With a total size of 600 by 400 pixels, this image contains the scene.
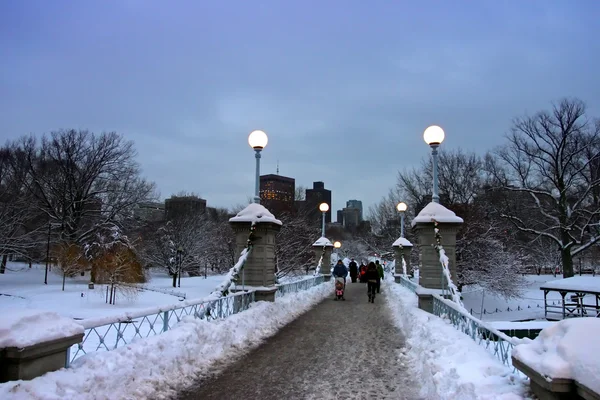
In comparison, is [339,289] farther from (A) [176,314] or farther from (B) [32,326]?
(B) [32,326]

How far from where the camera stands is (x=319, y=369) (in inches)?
272

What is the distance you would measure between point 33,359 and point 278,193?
4680cm

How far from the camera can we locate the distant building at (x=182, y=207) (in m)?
59.3

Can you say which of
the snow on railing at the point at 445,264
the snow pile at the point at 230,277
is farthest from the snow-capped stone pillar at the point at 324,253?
the snow on railing at the point at 445,264

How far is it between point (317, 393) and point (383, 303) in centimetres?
1163

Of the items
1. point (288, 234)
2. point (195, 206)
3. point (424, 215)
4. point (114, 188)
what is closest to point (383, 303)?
point (424, 215)

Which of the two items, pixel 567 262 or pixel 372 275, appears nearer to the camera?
pixel 372 275

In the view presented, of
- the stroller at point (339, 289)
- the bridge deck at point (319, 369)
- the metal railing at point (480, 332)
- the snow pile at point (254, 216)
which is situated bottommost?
the bridge deck at point (319, 369)

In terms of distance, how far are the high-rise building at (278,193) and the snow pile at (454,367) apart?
32.1 m

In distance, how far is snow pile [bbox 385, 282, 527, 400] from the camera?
4.33m

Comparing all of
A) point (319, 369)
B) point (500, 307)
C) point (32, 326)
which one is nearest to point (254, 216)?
point (319, 369)

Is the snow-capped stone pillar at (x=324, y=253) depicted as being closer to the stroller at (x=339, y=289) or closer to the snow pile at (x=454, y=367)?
the stroller at (x=339, y=289)

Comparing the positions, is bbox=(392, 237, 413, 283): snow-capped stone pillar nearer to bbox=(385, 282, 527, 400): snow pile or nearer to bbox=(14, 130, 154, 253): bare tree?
bbox=(385, 282, 527, 400): snow pile

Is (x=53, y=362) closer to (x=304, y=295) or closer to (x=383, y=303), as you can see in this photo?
(x=304, y=295)
